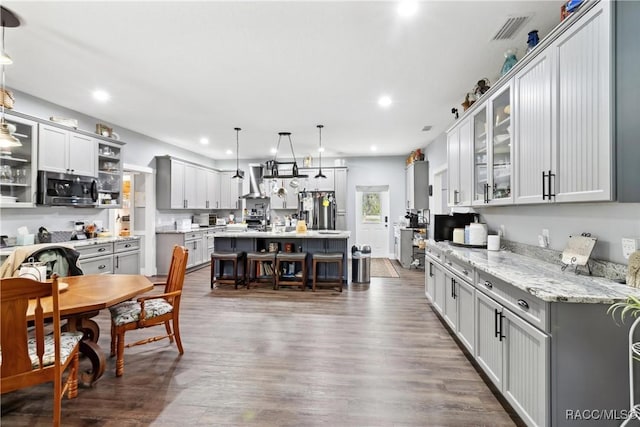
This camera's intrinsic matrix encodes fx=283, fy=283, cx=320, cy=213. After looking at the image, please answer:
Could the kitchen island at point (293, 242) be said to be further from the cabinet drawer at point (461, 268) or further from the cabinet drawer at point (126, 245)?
the cabinet drawer at point (461, 268)

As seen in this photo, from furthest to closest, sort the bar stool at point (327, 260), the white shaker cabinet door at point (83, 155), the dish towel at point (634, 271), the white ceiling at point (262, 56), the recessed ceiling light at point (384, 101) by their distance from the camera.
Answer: the bar stool at point (327, 260)
the white shaker cabinet door at point (83, 155)
the recessed ceiling light at point (384, 101)
the white ceiling at point (262, 56)
the dish towel at point (634, 271)

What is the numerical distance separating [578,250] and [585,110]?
2.93ft

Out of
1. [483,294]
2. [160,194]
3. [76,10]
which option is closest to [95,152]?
[160,194]

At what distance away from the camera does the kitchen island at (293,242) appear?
198 inches

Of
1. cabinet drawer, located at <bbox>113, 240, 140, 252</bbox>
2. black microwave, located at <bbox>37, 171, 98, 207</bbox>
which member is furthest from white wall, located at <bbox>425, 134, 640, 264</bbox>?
black microwave, located at <bbox>37, 171, 98, 207</bbox>

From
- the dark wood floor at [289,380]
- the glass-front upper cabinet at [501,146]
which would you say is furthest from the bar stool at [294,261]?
the glass-front upper cabinet at [501,146]

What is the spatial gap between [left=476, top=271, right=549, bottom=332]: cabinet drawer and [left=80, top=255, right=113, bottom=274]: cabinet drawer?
15.6 ft

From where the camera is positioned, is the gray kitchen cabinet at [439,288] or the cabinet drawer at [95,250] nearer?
the gray kitchen cabinet at [439,288]

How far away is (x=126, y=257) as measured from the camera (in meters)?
4.65

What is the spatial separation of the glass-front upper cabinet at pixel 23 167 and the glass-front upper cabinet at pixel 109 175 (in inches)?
38.2

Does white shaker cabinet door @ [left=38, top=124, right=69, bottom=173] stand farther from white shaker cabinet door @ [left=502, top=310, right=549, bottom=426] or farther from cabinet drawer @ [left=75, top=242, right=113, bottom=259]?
white shaker cabinet door @ [left=502, top=310, right=549, bottom=426]

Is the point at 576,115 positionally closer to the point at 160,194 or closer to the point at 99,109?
the point at 99,109

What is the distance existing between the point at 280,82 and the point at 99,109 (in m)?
3.02

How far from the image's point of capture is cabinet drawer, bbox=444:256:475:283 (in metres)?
2.40
